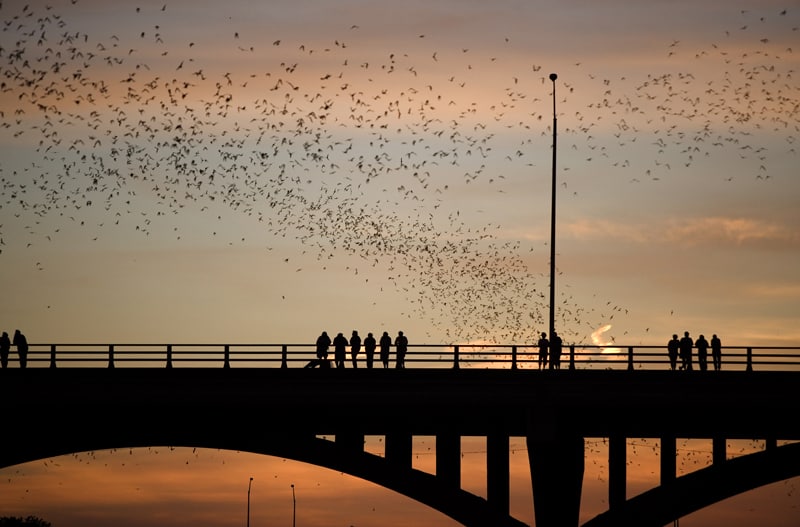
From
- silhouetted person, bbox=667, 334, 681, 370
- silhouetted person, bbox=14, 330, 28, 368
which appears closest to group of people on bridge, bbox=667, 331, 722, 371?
silhouetted person, bbox=667, 334, 681, 370

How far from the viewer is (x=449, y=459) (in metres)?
47.6

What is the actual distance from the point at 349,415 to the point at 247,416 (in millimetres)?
2991

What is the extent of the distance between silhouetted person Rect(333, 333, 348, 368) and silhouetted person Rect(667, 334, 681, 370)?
10181mm

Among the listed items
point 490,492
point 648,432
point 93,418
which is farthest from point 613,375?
point 93,418

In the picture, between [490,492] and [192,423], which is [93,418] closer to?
[192,423]

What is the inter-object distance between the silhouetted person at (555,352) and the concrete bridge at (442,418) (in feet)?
1.54

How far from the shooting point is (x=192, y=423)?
47.3 m

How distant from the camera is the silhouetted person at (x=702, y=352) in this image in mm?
49094

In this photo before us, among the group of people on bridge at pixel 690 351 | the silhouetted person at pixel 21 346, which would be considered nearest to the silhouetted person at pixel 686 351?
the group of people on bridge at pixel 690 351

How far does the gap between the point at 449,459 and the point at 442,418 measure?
1.42 meters

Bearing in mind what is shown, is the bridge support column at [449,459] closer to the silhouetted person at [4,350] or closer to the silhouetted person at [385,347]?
the silhouetted person at [385,347]

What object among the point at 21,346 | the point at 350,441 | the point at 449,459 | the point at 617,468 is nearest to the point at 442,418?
the point at 449,459

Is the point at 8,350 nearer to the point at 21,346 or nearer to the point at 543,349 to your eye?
the point at 21,346

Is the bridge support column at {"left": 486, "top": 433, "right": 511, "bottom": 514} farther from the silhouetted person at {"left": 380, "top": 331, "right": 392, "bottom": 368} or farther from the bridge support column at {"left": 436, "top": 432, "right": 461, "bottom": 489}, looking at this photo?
the silhouetted person at {"left": 380, "top": 331, "right": 392, "bottom": 368}
